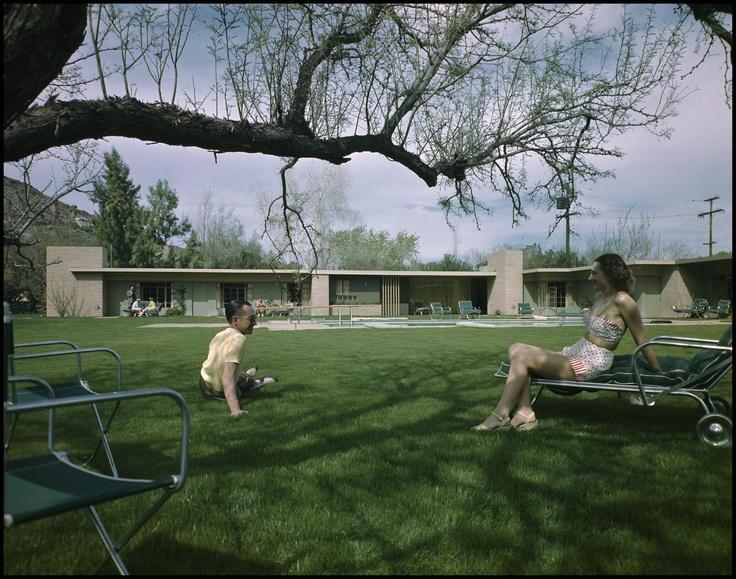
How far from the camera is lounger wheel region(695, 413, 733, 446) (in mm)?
3642

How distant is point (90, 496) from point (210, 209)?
52254 mm

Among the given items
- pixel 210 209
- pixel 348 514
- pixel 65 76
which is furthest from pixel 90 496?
pixel 210 209

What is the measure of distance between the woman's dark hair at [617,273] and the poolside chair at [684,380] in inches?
21.5

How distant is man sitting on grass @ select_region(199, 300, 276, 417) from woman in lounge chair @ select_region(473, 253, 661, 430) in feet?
7.54

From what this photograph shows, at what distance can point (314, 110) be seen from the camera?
4418 millimetres

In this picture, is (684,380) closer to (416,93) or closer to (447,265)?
(416,93)

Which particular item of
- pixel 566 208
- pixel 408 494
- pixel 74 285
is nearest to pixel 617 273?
pixel 566 208

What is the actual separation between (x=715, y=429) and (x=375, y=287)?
30854 mm

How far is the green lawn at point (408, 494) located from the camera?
2.17 m

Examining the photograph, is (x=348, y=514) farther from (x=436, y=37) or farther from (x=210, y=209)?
(x=210, y=209)

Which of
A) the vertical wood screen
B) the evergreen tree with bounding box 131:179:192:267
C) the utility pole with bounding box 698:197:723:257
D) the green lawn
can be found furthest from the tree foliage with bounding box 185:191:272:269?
the green lawn

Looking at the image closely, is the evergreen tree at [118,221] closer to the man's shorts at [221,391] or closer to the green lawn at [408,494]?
the man's shorts at [221,391]

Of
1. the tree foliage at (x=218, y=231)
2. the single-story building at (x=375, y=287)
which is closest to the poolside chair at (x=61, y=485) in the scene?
the single-story building at (x=375, y=287)

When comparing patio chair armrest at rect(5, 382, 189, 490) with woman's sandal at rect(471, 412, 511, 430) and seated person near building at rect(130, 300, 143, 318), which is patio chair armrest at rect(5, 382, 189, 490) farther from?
seated person near building at rect(130, 300, 143, 318)
